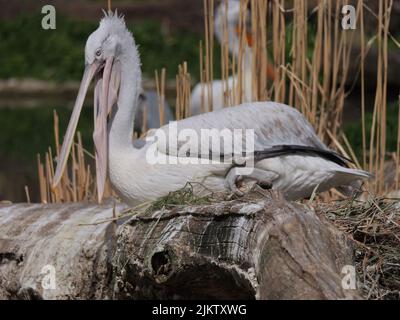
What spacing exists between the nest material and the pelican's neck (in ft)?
3.52

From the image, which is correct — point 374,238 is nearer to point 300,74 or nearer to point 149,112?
point 300,74

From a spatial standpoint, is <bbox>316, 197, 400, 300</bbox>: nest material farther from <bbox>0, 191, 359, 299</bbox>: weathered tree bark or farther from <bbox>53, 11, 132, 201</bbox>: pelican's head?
<bbox>53, 11, 132, 201</bbox>: pelican's head

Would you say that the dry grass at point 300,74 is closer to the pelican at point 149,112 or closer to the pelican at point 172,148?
the pelican at point 172,148

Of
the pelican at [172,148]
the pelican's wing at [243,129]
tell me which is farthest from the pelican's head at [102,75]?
the pelican's wing at [243,129]

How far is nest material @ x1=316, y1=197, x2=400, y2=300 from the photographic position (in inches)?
146

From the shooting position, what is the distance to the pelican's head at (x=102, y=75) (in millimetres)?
4594

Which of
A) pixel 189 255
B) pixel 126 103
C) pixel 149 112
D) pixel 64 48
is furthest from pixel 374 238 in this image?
pixel 64 48

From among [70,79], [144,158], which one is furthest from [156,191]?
[70,79]

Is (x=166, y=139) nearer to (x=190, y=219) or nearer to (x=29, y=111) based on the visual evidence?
(x=190, y=219)

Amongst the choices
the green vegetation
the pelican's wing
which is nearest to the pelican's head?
the pelican's wing

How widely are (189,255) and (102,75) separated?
4.75ft

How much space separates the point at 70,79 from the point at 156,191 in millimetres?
11978

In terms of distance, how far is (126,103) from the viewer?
4719 mm

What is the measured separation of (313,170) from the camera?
4.72 m
